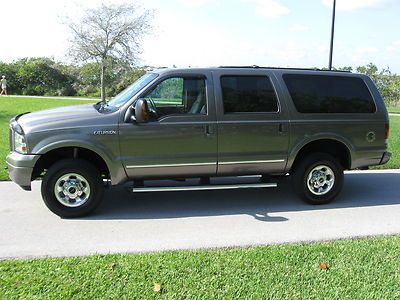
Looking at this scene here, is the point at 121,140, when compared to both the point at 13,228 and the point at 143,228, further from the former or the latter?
A: the point at 13,228

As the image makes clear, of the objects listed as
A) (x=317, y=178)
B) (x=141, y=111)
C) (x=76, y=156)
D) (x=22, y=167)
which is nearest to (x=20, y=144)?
(x=22, y=167)

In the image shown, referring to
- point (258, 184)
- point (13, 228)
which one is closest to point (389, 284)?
point (258, 184)

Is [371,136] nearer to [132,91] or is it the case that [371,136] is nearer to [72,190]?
[132,91]

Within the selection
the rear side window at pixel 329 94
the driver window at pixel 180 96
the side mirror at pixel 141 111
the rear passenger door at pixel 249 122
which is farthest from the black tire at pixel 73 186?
the rear side window at pixel 329 94

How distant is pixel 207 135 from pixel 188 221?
1.15 meters

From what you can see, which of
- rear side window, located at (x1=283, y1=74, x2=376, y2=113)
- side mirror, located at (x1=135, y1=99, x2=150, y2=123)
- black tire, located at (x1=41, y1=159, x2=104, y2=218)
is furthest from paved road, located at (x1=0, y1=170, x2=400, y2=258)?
rear side window, located at (x1=283, y1=74, x2=376, y2=113)

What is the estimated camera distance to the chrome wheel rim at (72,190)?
16.9 ft

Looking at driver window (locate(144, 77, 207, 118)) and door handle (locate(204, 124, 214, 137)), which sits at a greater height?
driver window (locate(144, 77, 207, 118))

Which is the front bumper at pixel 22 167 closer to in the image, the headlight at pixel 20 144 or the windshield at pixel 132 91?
the headlight at pixel 20 144

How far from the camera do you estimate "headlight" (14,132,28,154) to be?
5.03 meters

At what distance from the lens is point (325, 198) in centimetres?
601

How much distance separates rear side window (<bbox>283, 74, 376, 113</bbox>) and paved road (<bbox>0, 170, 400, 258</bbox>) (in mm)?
1416

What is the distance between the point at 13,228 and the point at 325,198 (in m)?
4.22

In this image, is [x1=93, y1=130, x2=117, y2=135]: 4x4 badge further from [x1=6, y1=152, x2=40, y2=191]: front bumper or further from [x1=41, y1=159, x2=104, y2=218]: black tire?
[x1=6, y1=152, x2=40, y2=191]: front bumper
